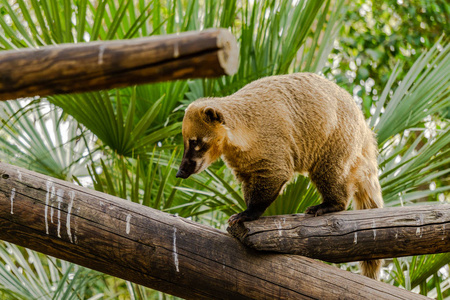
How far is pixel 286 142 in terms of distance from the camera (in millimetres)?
2516

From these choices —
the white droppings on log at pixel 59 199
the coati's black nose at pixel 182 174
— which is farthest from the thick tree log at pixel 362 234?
the white droppings on log at pixel 59 199

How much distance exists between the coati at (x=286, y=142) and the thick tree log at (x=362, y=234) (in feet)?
0.49

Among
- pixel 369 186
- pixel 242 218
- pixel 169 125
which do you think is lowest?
pixel 242 218

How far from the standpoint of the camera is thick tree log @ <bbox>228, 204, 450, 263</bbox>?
2242 mm

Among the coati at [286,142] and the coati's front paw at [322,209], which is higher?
the coati at [286,142]

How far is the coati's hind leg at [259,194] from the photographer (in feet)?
7.83

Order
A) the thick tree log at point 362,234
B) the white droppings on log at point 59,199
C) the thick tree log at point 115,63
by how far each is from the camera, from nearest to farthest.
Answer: the thick tree log at point 115,63 → the white droppings on log at point 59,199 → the thick tree log at point 362,234

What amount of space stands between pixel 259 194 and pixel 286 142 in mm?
301

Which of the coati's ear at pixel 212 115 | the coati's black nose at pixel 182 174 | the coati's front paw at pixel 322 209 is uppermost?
the coati's ear at pixel 212 115

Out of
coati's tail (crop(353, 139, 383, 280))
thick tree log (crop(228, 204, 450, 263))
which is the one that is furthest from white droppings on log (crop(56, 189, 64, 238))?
coati's tail (crop(353, 139, 383, 280))

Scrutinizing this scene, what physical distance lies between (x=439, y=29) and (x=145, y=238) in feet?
16.4

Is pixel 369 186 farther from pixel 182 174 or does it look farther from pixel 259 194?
pixel 182 174

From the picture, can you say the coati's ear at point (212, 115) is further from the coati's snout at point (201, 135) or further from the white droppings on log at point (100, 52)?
the white droppings on log at point (100, 52)

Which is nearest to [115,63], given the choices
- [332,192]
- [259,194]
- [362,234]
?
[259,194]
